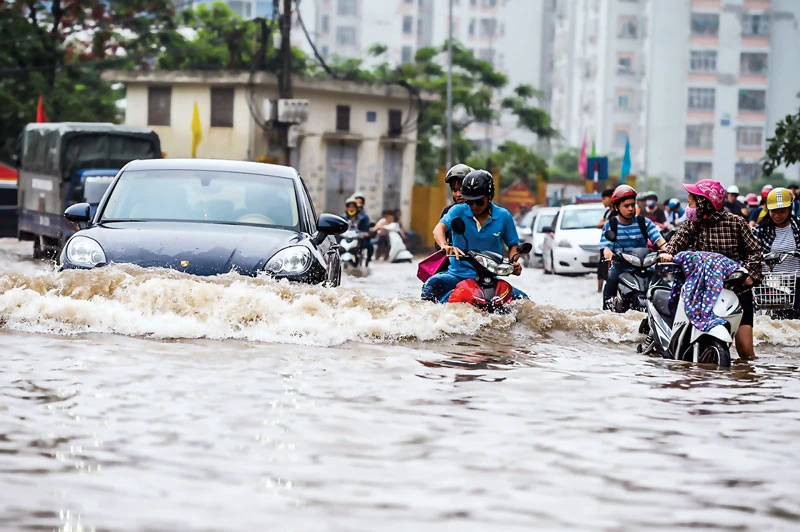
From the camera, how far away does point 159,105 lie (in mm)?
46969

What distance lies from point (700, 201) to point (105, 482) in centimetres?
588

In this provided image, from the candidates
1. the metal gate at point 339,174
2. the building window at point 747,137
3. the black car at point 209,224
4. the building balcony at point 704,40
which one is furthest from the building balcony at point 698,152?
the black car at point 209,224

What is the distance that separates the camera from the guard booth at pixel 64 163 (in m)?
28.9

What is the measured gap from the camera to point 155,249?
10930mm

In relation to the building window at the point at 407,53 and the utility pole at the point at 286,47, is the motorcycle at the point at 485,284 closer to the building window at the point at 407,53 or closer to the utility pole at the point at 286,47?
the utility pole at the point at 286,47

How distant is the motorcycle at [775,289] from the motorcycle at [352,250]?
16.6m

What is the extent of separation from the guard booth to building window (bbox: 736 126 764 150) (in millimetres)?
70948

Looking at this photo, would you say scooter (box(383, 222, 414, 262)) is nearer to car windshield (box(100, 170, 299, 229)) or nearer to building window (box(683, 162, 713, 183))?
car windshield (box(100, 170, 299, 229))

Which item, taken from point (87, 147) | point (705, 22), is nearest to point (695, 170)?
point (705, 22)

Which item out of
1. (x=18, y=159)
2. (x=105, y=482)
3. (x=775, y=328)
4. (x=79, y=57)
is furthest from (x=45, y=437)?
(x=79, y=57)

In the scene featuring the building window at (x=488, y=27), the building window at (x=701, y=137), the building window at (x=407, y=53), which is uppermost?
the building window at (x=488, y=27)

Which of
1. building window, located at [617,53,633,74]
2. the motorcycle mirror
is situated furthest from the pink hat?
building window, located at [617,53,633,74]

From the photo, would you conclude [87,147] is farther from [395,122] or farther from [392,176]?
[395,122]

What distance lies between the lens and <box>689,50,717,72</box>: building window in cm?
9688
